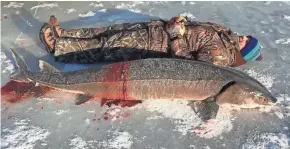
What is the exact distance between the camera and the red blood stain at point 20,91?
5184mm

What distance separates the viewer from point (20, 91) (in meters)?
5.27

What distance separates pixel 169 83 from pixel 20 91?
180cm

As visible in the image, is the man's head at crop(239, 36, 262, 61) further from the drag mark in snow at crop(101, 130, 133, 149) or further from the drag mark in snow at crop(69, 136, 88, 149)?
the drag mark in snow at crop(69, 136, 88, 149)

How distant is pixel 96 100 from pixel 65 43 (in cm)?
103

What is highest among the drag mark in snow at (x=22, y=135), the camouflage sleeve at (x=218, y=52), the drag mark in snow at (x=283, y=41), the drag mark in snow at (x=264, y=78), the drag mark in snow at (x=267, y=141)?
the camouflage sleeve at (x=218, y=52)

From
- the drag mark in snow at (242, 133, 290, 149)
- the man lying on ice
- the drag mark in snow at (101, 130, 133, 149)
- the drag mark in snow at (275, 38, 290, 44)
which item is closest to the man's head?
the man lying on ice

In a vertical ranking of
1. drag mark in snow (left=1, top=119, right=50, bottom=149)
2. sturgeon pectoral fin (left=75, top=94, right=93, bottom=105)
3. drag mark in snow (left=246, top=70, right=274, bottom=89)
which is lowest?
drag mark in snow (left=246, top=70, right=274, bottom=89)

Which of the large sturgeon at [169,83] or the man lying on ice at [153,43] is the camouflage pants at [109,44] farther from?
the large sturgeon at [169,83]

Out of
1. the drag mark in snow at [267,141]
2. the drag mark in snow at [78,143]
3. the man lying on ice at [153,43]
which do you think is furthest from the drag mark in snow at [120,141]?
the man lying on ice at [153,43]

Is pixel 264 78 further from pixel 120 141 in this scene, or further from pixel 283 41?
pixel 120 141

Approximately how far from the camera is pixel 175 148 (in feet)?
14.4

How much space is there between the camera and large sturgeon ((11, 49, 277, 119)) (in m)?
4.74

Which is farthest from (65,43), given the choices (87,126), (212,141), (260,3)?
(260,3)

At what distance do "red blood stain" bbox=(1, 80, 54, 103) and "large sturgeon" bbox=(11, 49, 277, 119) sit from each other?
0.97 feet
